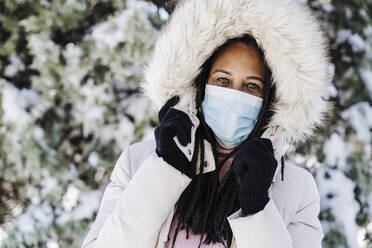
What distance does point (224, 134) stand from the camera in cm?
174

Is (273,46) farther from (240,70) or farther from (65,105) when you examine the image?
(65,105)

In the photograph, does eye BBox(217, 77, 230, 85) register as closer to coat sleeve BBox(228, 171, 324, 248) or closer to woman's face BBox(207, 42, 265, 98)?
woman's face BBox(207, 42, 265, 98)

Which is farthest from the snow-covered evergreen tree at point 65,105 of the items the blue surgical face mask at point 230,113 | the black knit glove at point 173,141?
the black knit glove at point 173,141

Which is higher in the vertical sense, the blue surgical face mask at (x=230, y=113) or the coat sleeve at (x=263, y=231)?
the blue surgical face mask at (x=230, y=113)

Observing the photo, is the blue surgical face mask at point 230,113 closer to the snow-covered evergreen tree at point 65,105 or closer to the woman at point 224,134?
the woman at point 224,134

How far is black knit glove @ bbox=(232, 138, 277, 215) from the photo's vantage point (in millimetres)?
1350

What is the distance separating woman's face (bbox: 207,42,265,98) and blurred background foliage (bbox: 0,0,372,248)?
49.3 inches

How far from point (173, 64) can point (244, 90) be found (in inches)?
14.9

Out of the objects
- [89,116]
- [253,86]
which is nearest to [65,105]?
[89,116]

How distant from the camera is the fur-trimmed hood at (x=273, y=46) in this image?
5.49ft

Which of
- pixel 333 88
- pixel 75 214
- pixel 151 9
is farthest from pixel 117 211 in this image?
pixel 333 88

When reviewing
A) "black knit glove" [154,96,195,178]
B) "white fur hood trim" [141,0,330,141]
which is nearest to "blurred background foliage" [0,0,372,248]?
"white fur hood trim" [141,0,330,141]

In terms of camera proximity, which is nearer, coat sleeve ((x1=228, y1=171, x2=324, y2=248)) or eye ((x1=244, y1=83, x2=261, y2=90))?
coat sleeve ((x1=228, y1=171, x2=324, y2=248))

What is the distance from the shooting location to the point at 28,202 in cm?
311
